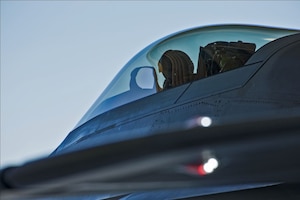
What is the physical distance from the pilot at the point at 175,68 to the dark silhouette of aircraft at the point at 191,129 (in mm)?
12

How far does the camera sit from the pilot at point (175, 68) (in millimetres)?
4735

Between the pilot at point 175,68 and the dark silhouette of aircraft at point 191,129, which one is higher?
the pilot at point 175,68

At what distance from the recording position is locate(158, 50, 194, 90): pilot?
474cm

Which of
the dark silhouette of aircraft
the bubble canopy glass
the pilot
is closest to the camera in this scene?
the dark silhouette of aircraft

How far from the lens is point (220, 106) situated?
393 cm

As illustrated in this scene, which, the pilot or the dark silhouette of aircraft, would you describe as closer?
the dark silhouette of aircraft

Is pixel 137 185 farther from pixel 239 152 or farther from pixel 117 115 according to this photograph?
pixel 117 115

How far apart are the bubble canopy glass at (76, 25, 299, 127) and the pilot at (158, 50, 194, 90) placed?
4cm

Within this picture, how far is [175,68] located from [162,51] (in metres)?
0.32

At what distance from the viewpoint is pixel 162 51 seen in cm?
514

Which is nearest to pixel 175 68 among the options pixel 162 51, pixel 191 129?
pixel 162 51

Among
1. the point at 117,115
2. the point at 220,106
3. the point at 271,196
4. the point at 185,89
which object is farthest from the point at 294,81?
the point at 117,115

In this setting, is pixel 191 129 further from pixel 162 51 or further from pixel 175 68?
pixel 162 51

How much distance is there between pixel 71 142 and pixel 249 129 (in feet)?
12.9
